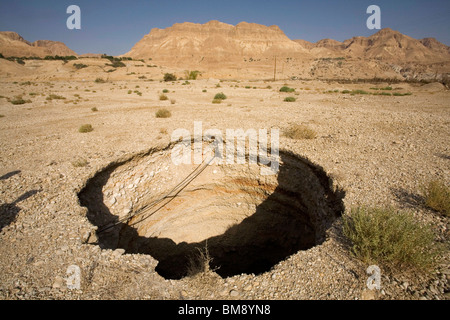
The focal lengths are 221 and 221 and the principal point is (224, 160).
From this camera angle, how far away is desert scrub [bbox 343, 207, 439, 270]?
2.40 meters

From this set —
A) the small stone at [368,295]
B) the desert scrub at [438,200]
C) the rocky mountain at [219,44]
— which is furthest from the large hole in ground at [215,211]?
the rocky mountain at [219,44]

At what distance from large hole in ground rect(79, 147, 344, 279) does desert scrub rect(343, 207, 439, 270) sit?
1.49m

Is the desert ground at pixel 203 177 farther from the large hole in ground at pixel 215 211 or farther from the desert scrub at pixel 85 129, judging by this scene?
the large hole in ground at pixel 215 211

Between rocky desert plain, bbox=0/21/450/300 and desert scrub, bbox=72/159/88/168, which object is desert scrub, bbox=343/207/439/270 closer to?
rocky desert plain, bbox=0/21/450/300

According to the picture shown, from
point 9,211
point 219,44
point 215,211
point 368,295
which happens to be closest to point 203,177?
point 215,211

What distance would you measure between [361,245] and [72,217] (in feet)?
13.0

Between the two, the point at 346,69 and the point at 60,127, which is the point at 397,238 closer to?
the point at 60,127

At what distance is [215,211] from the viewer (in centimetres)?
844

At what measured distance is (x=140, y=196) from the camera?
252 inches

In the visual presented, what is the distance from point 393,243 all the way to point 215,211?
6.44 meters

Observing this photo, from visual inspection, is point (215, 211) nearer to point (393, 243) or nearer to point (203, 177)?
point (203, 177)

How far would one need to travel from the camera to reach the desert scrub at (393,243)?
2.40 meters

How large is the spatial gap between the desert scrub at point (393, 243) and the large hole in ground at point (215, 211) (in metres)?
1.49

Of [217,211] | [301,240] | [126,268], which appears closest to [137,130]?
[217,211]
